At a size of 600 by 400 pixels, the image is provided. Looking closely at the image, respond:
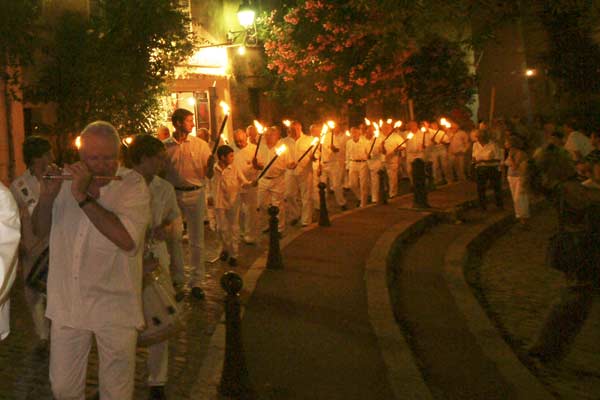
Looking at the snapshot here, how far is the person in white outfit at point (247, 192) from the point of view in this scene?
12.7m

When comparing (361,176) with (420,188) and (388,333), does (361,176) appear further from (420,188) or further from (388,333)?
(388,333)

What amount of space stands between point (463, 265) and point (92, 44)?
28.8 feet

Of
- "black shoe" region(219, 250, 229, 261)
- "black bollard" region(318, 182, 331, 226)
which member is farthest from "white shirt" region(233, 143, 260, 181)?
"black bollard" region(318, 182, 331, 226)

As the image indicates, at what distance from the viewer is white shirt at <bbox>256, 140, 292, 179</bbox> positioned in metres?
14.4

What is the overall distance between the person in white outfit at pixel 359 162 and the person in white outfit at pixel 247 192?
5853mm

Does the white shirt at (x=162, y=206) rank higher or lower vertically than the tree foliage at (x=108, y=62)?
lower

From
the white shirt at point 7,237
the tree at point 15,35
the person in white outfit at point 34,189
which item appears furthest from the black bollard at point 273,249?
the white shirt at point 7,237

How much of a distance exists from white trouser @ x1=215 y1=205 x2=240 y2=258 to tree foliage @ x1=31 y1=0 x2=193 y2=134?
5697mm

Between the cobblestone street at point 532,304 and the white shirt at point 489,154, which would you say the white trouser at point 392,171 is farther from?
the cobblestone street at point 532,304

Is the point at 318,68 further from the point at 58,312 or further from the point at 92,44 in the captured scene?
the point at 58,312

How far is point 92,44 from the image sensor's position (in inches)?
652

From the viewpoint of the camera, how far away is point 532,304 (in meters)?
9.79

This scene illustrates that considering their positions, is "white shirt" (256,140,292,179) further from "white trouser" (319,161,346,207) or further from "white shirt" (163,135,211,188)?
"white shirt" (163,135,211,188)

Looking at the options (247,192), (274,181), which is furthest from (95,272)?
(274,181)
